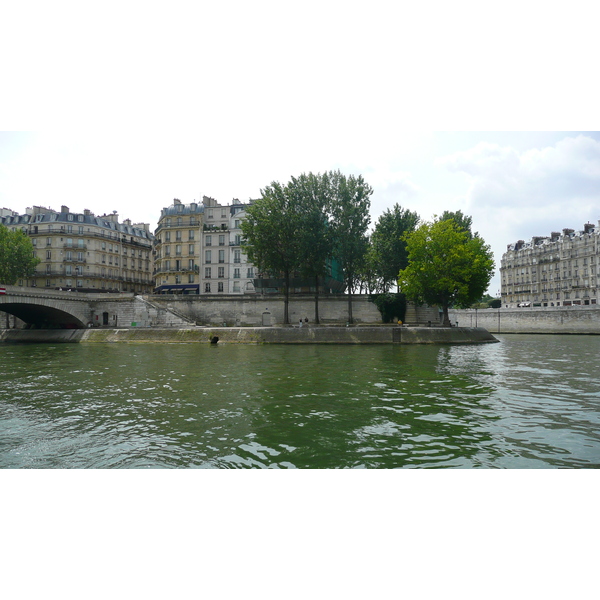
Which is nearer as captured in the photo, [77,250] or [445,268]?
[445,268]

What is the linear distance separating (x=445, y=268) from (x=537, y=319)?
29.0m

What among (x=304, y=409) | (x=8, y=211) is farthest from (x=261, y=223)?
(x=8, y=211)

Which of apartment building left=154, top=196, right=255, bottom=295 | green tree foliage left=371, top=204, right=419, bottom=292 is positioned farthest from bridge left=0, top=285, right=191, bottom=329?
green tree foliage left=371, top=204, right=419, bottom=292

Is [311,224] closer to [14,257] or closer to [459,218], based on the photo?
[459,218]

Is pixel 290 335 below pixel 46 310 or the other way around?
below

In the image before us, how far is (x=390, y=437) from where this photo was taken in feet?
29.3

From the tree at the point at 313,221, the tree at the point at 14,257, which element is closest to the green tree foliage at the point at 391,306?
the tree at the point at 313,221

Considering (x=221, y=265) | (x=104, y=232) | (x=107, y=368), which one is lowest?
(x=107, y=368)

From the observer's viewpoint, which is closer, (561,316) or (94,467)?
(94,467)

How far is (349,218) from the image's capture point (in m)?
49.2

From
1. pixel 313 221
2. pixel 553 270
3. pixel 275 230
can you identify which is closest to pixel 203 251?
pixel 275 230

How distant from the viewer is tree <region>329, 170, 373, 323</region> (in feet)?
161

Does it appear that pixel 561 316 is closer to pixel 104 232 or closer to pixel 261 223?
pixel 261 223
